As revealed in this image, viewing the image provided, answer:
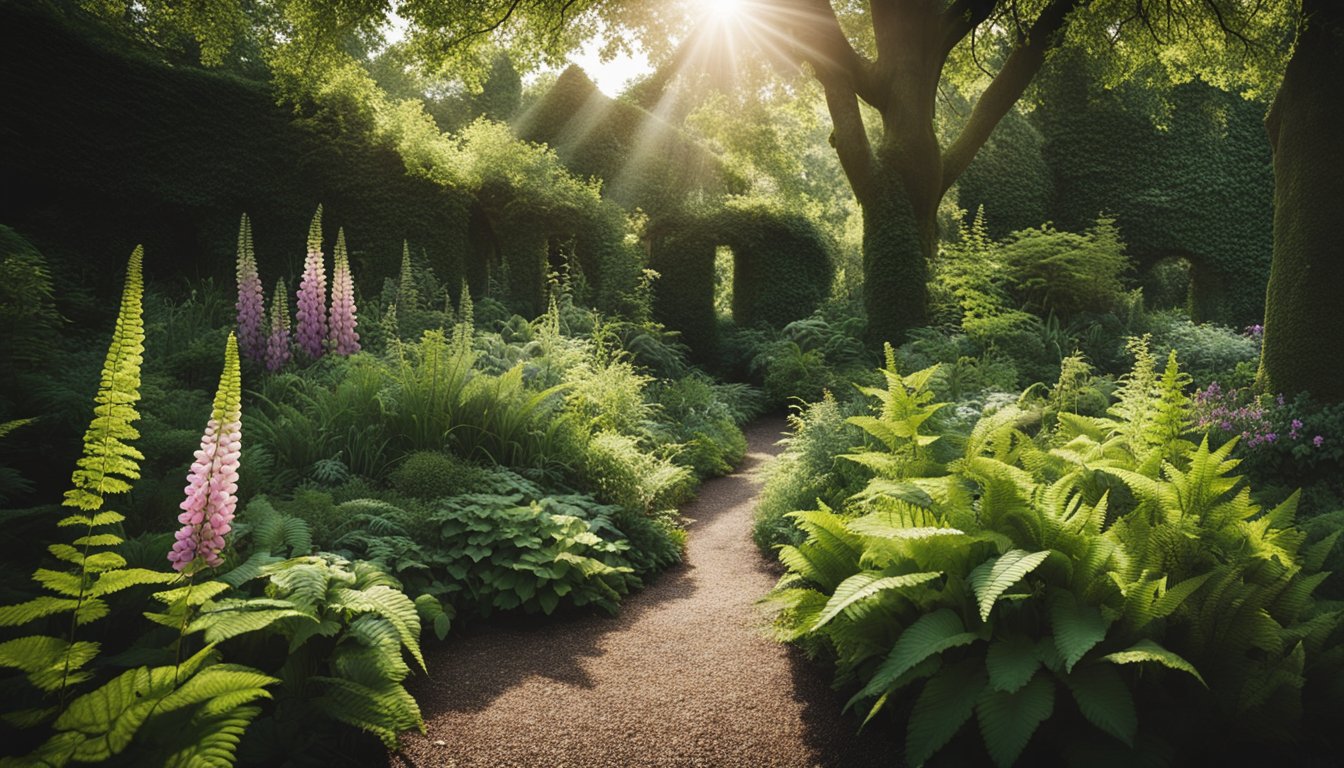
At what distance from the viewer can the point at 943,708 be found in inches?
91.1

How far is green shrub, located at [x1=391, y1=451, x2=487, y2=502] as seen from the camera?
188 inches

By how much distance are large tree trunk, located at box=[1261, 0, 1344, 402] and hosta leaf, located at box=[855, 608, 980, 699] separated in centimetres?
554

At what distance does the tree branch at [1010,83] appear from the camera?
1111 centimetres

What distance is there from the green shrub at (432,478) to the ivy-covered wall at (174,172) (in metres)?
6.53

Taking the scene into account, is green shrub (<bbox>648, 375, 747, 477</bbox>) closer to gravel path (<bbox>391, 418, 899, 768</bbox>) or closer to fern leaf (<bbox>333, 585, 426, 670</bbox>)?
gravel path (<bbox>391, 418, 899, 768</bbox>)

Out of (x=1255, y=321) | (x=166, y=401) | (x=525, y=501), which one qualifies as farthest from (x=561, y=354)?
(x=1255, y=321)

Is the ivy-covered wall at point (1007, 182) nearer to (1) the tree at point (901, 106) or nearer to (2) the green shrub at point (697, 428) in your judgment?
(1) the tree at point (901, 106)

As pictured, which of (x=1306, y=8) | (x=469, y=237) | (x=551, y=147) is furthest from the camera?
(x=551, y=147)

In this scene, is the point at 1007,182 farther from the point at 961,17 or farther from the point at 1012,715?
the point at 1012,715

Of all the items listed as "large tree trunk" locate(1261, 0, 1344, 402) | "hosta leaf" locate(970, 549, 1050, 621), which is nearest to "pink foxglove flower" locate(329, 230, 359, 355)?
"hosta leaf" locate(970, 549, 1050, 621)

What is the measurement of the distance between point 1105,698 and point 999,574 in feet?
1.44

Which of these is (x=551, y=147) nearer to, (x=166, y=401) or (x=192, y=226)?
(x=192, y=226)

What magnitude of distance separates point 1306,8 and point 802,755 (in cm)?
738

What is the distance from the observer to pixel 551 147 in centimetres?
1641
